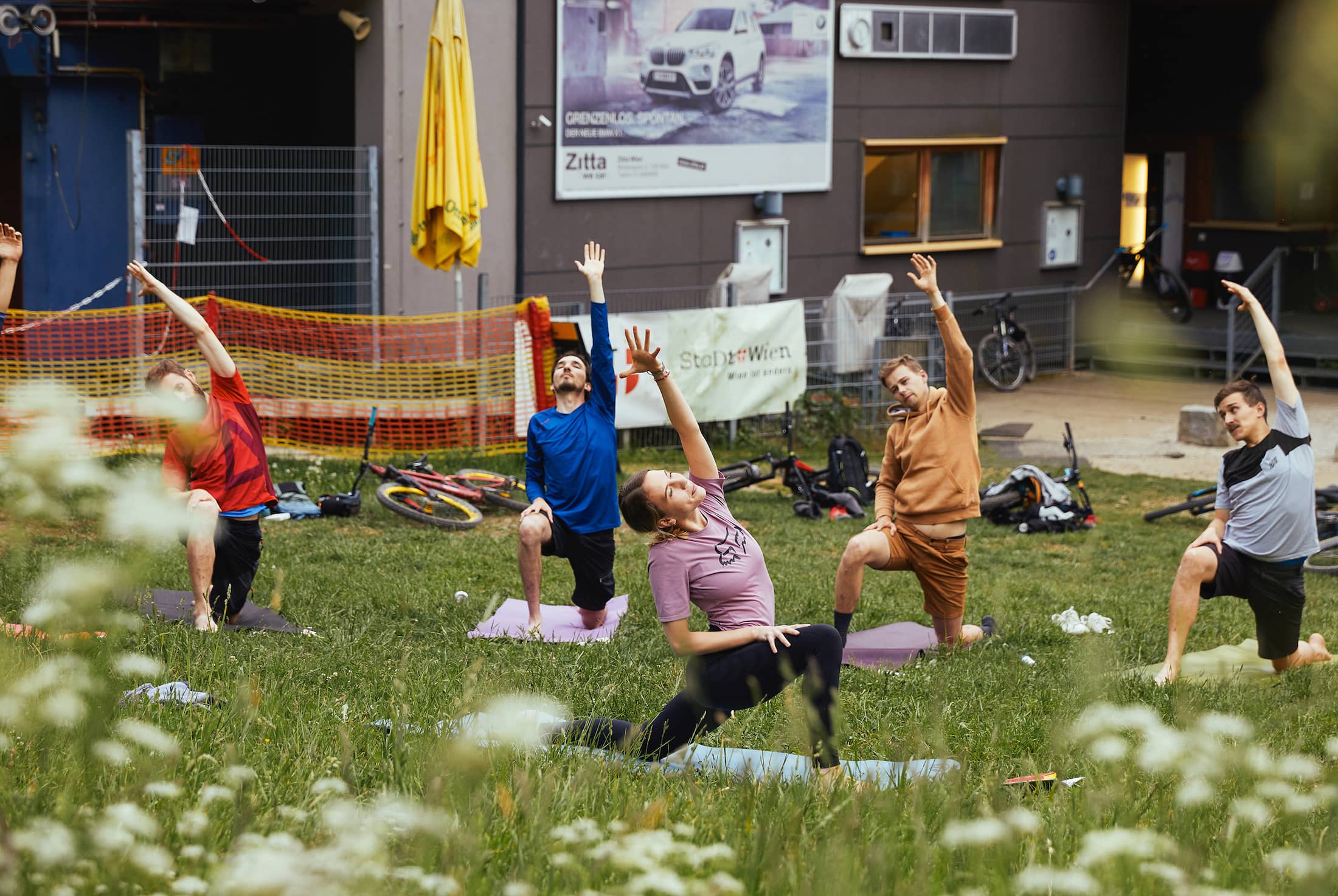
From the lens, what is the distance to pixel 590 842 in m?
3.27

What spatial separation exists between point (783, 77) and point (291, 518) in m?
8.95

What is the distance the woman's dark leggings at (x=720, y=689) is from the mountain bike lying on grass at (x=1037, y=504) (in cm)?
704

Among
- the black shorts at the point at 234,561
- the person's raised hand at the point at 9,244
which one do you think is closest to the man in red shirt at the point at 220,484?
the black shorts at the point at 234,561

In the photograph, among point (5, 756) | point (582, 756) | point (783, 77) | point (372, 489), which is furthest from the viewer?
point (783, 77)

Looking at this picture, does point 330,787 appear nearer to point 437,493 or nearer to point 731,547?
point 731,547

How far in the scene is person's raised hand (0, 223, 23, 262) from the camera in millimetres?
6609

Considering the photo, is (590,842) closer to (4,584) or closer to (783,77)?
(4,584)

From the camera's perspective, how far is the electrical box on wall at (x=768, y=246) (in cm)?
1741

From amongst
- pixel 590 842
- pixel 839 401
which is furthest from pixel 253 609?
pixel 839 401

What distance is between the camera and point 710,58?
55.3ft

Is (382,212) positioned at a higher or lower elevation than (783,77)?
lower

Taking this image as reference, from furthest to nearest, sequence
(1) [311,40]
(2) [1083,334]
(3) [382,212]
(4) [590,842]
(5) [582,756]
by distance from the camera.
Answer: (2) [1083,334]
(1) [311,40]
(3) [382,212]
(5) [582,756]
(4) [590,842]

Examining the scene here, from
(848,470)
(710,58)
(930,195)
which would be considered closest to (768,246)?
(710,58)

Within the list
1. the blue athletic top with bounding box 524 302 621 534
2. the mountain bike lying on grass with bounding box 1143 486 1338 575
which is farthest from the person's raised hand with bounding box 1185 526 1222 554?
the blue athletic top with bounding box 524 302 621 534
